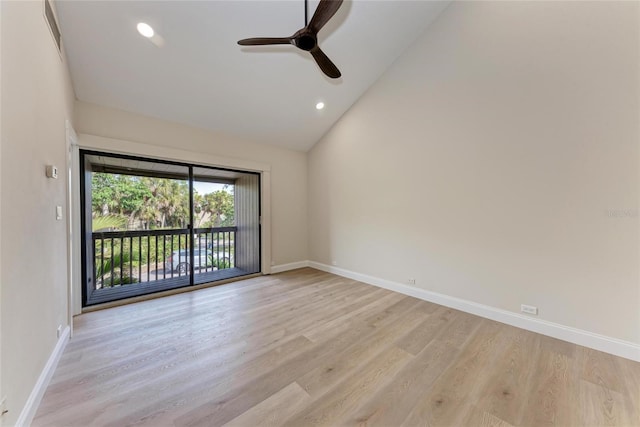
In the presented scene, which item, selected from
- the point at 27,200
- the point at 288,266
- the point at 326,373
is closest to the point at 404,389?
the point at 326,373

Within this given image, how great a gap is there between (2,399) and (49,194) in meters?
1.41

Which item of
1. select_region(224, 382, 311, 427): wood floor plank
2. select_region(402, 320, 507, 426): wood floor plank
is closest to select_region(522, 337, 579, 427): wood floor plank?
select_region(402, 320, 507, 426): wood floor plank

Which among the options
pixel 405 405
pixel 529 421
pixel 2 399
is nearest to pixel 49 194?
pixel 2 399

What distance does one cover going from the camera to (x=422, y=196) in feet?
11.0

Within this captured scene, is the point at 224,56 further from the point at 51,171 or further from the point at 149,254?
the point at 149,254

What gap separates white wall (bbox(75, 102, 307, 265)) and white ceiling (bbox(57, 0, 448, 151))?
6.2 inches

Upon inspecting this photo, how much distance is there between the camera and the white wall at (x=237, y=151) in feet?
9.95

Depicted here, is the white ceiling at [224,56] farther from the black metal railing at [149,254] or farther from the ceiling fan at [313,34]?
the black metal railing at [149,254]

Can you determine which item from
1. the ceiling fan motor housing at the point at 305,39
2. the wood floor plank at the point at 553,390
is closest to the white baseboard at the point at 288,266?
the ceiling fan motor housing at the point at 305,39

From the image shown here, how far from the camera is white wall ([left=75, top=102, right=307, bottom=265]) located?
3.03 metres

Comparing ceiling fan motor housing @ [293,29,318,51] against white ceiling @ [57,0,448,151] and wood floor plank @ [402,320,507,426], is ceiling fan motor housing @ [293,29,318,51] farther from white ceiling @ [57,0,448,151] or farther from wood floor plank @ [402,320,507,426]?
wood floor plank @ [402,320,507,426]

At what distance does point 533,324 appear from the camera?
249 centimetres

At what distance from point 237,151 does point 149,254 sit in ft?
7.56

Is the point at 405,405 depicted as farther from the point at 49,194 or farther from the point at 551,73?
the point at 551,73
